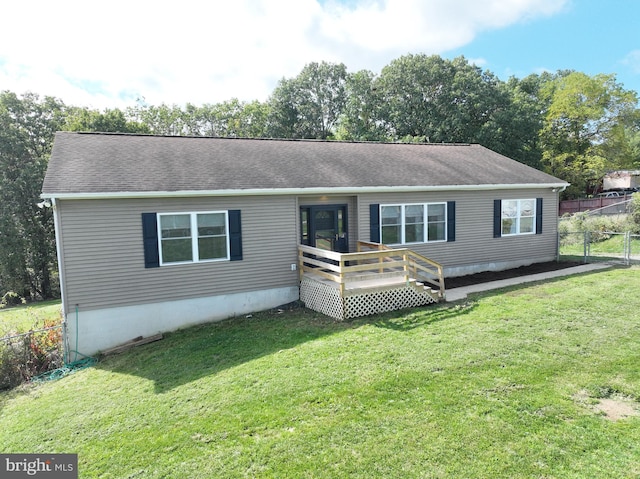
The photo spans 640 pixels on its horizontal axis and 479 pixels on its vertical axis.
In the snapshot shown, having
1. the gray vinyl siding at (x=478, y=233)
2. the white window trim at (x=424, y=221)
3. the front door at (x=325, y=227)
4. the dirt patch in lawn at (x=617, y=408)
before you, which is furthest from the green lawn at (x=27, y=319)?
the dirt patch in lawn at (x=617, y=408)

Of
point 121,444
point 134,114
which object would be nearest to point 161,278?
point 121,444

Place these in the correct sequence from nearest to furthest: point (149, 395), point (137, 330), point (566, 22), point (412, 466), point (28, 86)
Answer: point (412, 466)
point (149, 395)
point (137, 330)
point (566, 22)
point (28, 86)

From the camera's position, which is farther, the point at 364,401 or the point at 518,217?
the point at 518,217

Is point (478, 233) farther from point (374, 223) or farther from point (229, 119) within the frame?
point (229, 119)

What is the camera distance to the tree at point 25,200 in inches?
861

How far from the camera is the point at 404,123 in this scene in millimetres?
30844

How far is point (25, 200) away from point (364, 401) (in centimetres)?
2493

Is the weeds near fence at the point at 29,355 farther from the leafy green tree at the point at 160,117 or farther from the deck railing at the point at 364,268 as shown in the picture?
the leafy green tree at the point at 160,117

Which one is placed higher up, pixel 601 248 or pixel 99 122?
pixel 99 122

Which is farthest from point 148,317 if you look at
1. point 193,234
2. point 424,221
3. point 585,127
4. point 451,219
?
point 585,127

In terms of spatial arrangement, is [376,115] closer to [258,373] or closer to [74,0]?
[74,0]

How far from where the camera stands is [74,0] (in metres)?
9.38

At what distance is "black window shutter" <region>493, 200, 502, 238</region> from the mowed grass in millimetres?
4580

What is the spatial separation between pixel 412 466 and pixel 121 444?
3501mm
